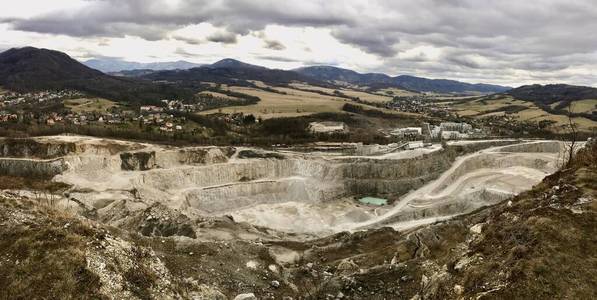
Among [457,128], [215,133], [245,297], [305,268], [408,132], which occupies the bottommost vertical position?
[215,133]

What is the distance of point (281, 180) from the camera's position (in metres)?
104

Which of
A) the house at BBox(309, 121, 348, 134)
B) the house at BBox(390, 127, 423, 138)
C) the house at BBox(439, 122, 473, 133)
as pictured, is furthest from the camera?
the house at BBox(439, 122, 473, 133)

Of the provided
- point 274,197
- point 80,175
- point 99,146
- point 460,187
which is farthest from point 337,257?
point 99,146

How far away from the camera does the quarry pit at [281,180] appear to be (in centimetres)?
8662

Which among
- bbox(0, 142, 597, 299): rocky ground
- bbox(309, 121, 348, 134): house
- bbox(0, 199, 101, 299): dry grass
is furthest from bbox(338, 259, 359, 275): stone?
bbox(309, 121, 348, 134): house

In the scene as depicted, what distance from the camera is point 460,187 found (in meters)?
99.5

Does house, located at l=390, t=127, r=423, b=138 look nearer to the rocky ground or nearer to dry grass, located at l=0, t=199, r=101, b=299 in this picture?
the rocky ground

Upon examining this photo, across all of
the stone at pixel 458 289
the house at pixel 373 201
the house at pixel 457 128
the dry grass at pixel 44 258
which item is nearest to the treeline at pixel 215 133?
the house at pixel 457 128

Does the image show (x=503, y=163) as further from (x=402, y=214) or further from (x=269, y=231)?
(x=269, y=231)

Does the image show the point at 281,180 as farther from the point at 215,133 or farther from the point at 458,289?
the point at 458,289

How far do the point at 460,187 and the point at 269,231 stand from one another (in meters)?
46.8

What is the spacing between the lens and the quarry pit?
284 feet

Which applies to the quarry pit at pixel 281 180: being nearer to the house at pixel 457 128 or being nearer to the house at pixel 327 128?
the house at pixel 327 128

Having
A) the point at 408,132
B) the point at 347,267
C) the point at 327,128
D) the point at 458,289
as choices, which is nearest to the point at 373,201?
the point at 347,267
